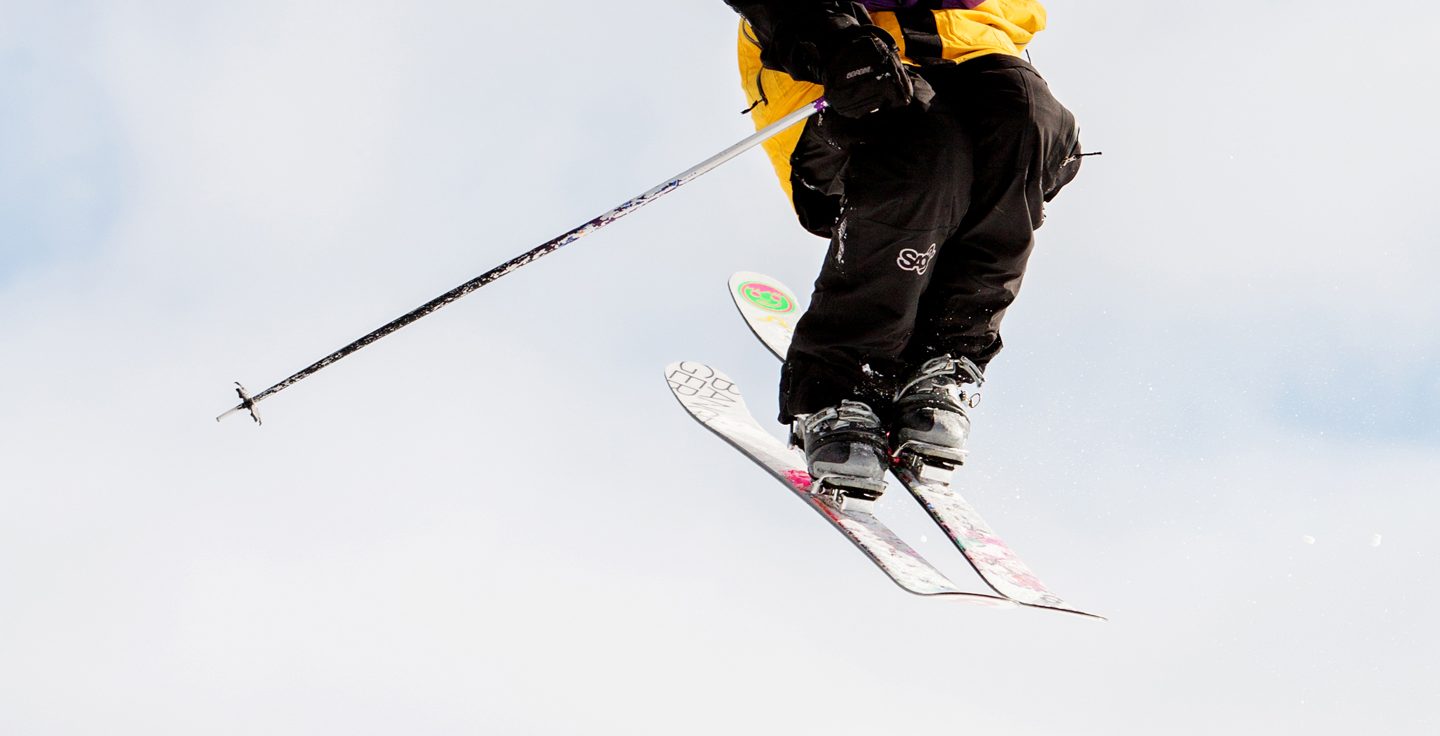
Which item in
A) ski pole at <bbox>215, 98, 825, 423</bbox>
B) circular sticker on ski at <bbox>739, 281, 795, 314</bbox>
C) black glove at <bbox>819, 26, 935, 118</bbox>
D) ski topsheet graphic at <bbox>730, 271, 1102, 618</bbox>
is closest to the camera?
black glove at <bbox>819, 26, 935, 118</bbox>

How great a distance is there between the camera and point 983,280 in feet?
11.3

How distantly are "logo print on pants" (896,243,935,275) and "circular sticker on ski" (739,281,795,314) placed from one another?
7.00ft

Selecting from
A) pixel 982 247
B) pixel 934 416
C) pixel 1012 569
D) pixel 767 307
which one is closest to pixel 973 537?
pixel 1012 569

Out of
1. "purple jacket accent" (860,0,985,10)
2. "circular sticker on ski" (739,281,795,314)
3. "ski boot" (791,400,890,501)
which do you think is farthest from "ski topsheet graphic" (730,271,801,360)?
"purple jacket accent" (860,0,985,10)

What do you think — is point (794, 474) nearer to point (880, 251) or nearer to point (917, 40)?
point (880, 251)

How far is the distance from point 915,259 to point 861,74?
52cm

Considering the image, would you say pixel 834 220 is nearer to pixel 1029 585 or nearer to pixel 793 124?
pixel 793 124

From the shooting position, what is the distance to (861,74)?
121 inches

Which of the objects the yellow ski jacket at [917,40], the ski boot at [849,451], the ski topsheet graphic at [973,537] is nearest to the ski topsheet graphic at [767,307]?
the ski topsheet graphic at [973,537]

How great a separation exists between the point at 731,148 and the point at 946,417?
985 mm

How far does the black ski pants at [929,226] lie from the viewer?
3264 mm

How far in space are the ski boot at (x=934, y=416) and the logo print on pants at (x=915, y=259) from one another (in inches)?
13.2

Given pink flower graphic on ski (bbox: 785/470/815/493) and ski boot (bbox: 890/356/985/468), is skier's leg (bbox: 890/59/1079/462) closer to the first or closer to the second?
ski boot (bbox: 890/356/985/468)

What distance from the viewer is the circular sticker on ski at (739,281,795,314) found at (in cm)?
545
